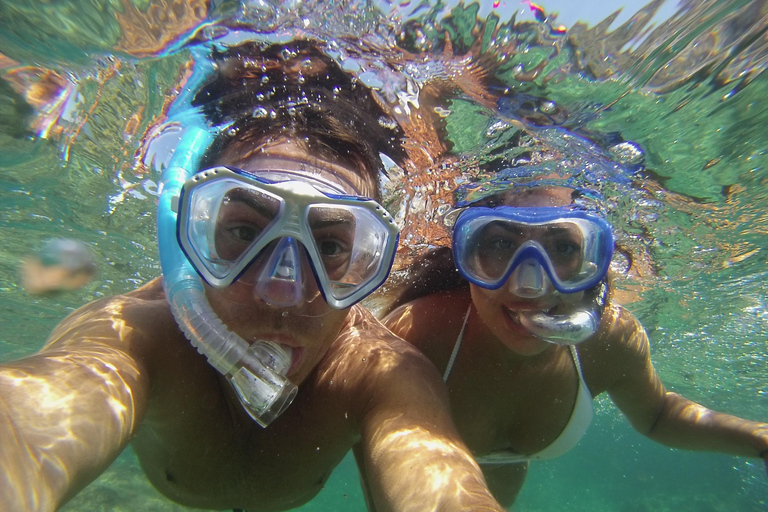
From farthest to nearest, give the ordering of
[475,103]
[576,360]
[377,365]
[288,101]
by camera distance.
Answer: [576,360] < [475,103] < [288,101] < [377,365]

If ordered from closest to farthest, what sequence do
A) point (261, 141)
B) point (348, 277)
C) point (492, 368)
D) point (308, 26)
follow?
point (348, 277) → point (261, 141) → point (308, 26) → point (492, 368)

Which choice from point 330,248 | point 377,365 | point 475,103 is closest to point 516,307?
point 377,365

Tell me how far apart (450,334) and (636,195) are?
13.5 feet

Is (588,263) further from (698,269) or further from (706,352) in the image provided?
(706,352)

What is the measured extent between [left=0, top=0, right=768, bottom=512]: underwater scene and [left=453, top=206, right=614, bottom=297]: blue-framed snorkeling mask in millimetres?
1352

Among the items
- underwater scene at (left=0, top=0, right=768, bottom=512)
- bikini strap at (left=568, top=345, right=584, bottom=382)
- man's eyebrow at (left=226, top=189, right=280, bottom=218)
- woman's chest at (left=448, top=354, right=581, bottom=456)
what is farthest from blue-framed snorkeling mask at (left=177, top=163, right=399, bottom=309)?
bikini strap at (left=568, top=345, right=584, bottom=382)

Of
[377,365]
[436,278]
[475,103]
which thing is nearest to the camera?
[377,365]

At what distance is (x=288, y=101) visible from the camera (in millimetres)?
3980

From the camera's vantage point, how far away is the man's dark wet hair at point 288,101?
3.66 metres

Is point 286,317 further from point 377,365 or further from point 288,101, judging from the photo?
point 288,101

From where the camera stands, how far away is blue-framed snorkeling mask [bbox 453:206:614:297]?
12.8 ft

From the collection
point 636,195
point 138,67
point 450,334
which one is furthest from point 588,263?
point 138,67

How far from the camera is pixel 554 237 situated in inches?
163

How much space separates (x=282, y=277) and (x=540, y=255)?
2547mm
